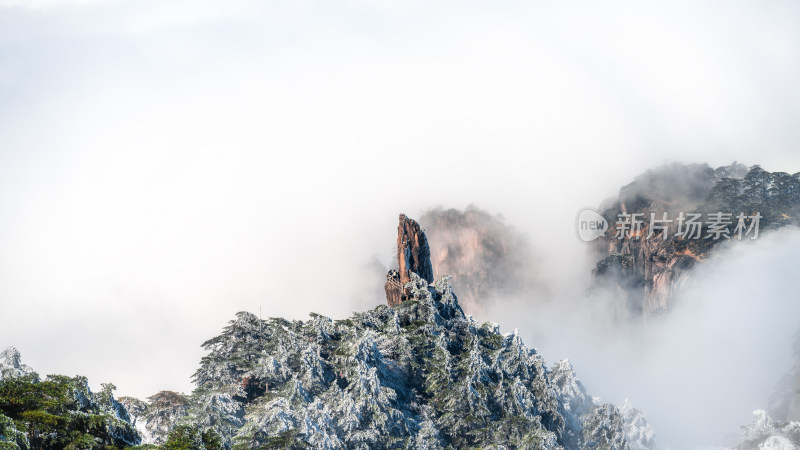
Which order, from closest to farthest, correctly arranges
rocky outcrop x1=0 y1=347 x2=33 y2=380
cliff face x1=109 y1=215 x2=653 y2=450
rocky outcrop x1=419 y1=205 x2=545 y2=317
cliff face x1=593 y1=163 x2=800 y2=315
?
cliff face x1=109 y1=215 x2=653 y2=450 < rocky outcrop x1=0 y1=347 x2=33 y2=380 < cliff face x1=593 y1=163 x2=800 y2=315 < rocky outcrop x1=419 y1=205 x2=545 y2=317

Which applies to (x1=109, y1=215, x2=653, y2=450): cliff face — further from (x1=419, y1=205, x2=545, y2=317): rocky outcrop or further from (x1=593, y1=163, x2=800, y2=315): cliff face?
(x1=419, y1=205, x2=545, y2=317): rocky outcrop

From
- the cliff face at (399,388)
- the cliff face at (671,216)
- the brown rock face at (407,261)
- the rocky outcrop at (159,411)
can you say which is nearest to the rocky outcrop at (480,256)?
the cliff face at (671,216)

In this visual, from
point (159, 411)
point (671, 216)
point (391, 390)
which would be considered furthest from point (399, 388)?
point (671, 216)

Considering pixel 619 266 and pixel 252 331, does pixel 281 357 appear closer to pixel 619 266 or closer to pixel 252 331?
pixel 252 331

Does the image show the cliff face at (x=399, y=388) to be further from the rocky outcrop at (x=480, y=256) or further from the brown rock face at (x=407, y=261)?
the rocky outcrop at (x=480, y=256)

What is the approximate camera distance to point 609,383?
115062 millimetres

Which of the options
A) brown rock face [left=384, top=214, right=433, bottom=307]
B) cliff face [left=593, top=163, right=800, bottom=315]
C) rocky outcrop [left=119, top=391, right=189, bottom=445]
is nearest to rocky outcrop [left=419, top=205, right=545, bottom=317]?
cliff face [left=593, top=163, right=800, bottom=315]

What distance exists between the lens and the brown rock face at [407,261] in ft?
250

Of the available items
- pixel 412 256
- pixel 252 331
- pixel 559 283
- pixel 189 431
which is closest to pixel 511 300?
pixel 559 283

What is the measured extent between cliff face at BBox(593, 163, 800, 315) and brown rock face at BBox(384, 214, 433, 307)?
2864 inches

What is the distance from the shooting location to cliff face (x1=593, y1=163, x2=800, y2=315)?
134 m

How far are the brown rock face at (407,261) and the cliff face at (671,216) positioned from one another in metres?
72.7

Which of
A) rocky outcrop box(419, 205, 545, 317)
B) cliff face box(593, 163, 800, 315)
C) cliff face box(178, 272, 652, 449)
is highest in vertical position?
rocky outcrop box(419, 205, 545, 317)

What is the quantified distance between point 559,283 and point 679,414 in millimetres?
74258
